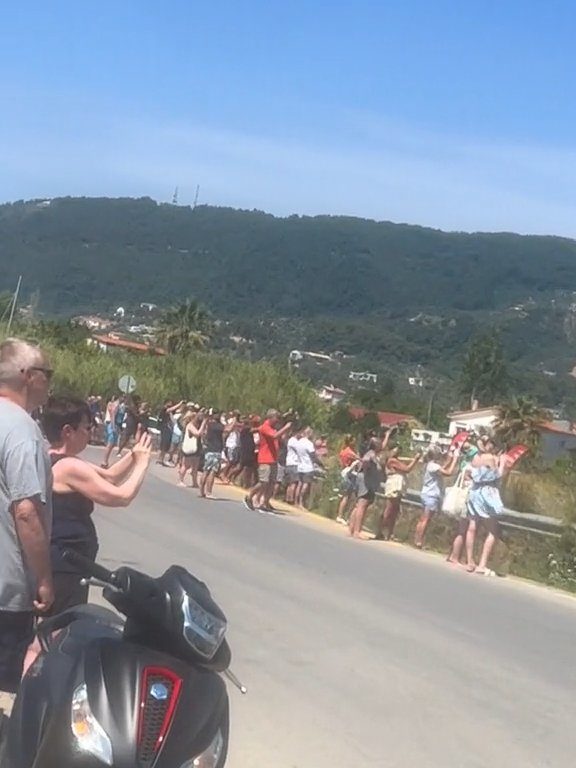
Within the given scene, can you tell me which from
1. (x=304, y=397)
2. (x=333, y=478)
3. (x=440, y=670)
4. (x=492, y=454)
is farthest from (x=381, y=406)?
(x=440, y=670)

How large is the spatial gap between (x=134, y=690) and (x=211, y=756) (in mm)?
350

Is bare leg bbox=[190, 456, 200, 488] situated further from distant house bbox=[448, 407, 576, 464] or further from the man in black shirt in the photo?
distant house bbox=[448, 407, 576, 464]

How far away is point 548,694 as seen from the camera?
8844 millimetres

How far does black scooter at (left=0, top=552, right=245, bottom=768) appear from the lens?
3.95 metres

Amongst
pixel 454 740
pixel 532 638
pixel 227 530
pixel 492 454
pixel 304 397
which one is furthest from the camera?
pixel 304 397

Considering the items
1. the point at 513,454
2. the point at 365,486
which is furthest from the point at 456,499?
the point at 365,486

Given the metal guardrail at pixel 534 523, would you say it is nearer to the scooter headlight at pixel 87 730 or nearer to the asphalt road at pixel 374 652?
the asphalt road at pixel 374 652

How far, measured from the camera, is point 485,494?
16.2 metres

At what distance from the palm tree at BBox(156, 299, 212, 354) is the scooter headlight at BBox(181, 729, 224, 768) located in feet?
329

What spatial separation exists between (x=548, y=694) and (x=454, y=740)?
72.9 inches

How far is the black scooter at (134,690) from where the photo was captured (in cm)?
395

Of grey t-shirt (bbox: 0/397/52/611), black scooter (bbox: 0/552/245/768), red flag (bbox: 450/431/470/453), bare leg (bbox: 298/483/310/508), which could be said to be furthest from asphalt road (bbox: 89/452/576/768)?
bare leg (bbox: 298/483/310/508)

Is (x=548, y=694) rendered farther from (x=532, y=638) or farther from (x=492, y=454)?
(x=492, y=454)

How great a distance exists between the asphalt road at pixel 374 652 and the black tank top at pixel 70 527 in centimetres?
152
